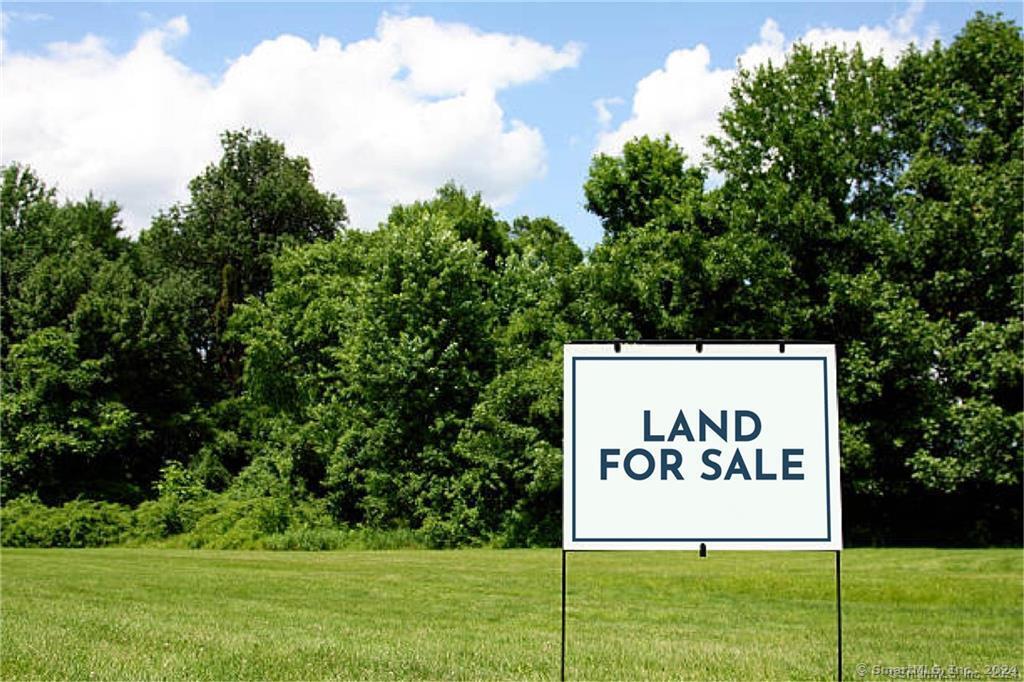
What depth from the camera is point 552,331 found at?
3388cm

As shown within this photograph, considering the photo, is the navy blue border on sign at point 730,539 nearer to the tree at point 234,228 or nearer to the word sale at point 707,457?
the word sale at point 707,457

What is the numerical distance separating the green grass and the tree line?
8305 millimetres

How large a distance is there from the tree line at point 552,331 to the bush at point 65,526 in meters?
0.10

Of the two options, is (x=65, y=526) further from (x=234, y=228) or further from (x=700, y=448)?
(x=700, y=448)

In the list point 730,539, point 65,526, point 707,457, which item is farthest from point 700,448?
point 65,526

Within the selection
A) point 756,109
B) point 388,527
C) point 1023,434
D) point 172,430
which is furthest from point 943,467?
point 172,430

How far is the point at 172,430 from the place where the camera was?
41.5 m

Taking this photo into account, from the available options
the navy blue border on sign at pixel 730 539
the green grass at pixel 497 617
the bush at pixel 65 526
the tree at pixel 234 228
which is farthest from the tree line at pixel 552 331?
the navy blue border on sign at pixel 730 539

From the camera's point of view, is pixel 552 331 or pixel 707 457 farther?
pixel 552 331

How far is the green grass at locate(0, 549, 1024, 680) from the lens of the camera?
8.12 meters

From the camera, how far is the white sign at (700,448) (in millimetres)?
5961

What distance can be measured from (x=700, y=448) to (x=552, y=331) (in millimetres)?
27895

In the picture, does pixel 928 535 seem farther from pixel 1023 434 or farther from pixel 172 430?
pixel 172 430

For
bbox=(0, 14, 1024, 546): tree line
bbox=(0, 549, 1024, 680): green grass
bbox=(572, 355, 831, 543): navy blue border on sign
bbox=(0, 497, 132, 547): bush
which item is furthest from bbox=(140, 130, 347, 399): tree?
bbox=(572, 355, 831, 543): navy blue border on sign
